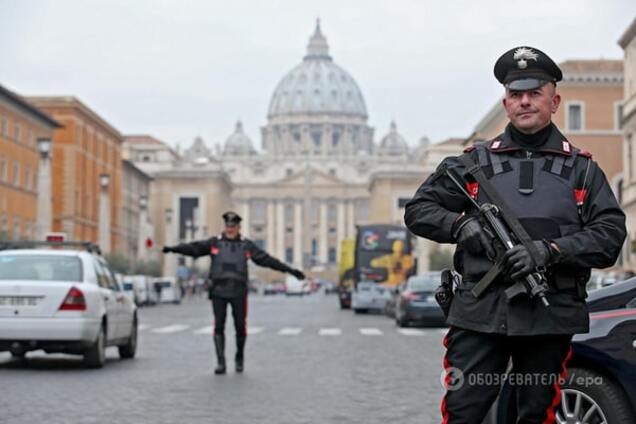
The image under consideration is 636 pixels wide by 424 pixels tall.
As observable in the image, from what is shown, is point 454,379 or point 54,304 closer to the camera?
point 454,379

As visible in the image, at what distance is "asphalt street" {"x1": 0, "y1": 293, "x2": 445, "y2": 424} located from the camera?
1077cm

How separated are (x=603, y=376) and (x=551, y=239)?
80.8 inches

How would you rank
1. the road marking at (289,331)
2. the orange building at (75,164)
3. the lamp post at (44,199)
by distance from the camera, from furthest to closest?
the orange building at (75,164) → the lamp post at (44,199) → the road marking at (289,331)

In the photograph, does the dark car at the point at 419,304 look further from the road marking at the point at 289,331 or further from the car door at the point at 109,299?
the car door at the point at 109,299

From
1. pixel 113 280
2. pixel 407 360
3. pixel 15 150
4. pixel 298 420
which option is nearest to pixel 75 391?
pixel 298 420

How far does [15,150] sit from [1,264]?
55.3 metres

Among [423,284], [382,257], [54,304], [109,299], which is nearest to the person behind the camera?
[54,304]

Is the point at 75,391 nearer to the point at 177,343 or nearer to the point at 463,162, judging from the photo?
the point at 463,162

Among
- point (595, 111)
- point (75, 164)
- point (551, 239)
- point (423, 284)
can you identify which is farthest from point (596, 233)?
point (75, 164)

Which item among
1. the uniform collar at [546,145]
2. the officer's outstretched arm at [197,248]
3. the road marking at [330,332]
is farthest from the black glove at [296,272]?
the road marking at [330,332]

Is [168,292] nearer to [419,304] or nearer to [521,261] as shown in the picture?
[419,304]

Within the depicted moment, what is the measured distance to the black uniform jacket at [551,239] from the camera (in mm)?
5305

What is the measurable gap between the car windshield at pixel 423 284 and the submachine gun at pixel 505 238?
27.2 meters

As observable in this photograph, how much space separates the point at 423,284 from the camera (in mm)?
33250
